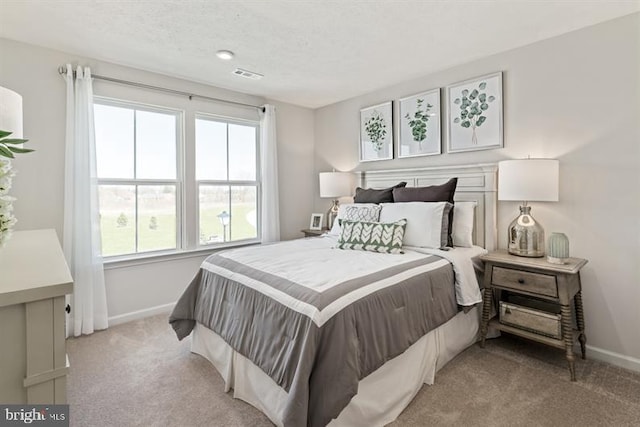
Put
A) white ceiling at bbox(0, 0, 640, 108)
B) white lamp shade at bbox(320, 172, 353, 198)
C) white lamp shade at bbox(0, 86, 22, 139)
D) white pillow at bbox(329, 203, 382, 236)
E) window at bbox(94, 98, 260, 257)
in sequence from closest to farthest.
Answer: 1. white lamp shade at bbox(0, 86, 22, 139)
2. white ceiling at bbox(0, 0, 640, 108)
3. white pillow at bbox(329, 203, 382, 236)
4. window at bbox(94, 98, 260, 257)
5. white lamp shade at bbox(320, 172, 353, 198)

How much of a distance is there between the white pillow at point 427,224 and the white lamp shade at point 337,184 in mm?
1303

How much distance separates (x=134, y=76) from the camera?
307 cm

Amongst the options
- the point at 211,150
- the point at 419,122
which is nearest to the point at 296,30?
the point at 419,122

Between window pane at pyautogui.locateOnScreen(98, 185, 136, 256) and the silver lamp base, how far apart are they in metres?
3.50

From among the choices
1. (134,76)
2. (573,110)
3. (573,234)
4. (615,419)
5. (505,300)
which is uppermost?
(134,76)

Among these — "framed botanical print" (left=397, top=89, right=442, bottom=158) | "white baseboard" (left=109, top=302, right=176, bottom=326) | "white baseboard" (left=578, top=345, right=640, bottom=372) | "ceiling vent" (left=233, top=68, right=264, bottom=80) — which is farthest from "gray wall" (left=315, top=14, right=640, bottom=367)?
"white baseboard" (left=109, top=302, right=176, bottom=326)

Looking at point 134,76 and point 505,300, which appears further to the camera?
point 134,76

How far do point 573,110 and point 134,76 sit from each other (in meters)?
3.84

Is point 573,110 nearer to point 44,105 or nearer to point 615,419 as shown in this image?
point 615,419

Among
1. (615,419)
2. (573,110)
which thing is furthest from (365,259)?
(573,110)

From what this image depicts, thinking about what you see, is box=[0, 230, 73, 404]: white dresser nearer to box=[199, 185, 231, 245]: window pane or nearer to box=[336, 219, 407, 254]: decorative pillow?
box=[336, 219, 407, 254]: decorative pillow

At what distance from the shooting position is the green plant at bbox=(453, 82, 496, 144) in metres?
2.85

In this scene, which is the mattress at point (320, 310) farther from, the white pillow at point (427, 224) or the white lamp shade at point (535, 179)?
the white lamp shade at point (535, 179)

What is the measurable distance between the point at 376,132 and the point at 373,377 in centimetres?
280
